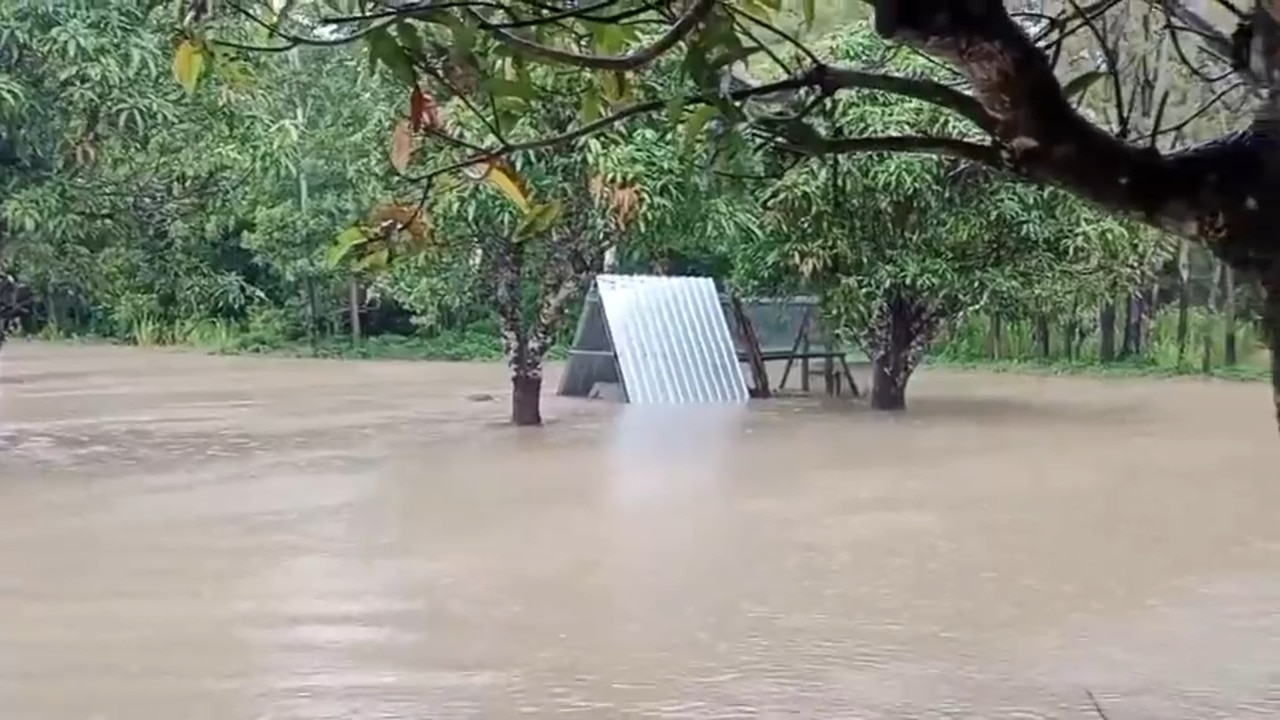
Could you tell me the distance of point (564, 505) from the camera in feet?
23.0

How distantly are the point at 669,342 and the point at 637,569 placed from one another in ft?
22.5

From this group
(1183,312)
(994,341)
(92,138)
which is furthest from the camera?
(994,341)

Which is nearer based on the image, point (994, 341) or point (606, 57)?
point (606, 57)

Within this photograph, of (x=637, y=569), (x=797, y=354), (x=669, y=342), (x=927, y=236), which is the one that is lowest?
(x=637, y=569)

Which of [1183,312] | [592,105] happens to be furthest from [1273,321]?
[1183,312]

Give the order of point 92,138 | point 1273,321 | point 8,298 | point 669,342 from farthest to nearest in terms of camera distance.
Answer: point 669,342
point 8,298
point 92,138
point 1273,321

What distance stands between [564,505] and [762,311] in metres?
6.77

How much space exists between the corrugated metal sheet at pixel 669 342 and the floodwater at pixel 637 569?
1.61m

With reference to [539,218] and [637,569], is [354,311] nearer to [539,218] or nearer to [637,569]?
[637,569]

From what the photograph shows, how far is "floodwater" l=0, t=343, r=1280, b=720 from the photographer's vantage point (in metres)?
4.08

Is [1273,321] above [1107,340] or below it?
above

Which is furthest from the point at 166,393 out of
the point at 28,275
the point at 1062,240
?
the point at 1062,240

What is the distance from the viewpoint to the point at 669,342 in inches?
488

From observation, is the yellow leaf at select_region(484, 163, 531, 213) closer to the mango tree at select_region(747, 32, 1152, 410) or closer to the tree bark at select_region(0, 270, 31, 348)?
the tree bark at select_region(0, 270, 31, 348)
